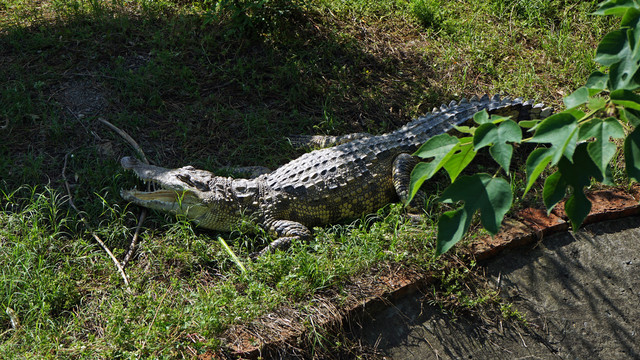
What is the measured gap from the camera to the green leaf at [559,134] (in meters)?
1.19

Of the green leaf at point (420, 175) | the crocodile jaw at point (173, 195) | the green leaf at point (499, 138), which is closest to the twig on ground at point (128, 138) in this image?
the crocodile jaw at point (173, 195)

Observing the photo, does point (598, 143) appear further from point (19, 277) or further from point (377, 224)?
point (19, 277)

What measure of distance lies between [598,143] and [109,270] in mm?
3713

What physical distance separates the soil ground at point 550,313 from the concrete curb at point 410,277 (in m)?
0.09

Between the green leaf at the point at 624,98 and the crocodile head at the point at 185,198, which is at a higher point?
the green leaf at the point at 624,98

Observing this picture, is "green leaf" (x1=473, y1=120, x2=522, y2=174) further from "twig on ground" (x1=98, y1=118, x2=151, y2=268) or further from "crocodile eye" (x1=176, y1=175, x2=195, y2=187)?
"crocodile eye" (x1=176, y1=175, x2=195, y2=187)

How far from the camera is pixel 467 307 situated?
3.79 m

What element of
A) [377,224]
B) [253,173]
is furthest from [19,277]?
[377,224]

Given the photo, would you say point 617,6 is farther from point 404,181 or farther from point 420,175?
point 404,181

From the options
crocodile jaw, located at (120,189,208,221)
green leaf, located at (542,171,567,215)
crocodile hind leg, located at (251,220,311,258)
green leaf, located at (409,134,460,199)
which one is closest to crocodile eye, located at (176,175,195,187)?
crocodile jaw, located at (120,189,208,221)

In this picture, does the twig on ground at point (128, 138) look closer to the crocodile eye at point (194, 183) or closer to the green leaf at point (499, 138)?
the crocodile eye at point (194, 183)

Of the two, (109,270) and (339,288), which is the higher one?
(109,270)

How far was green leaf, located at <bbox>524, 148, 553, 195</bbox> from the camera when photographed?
1.21 meters

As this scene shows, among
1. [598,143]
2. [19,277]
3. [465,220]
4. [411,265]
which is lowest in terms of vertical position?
[411,265]
